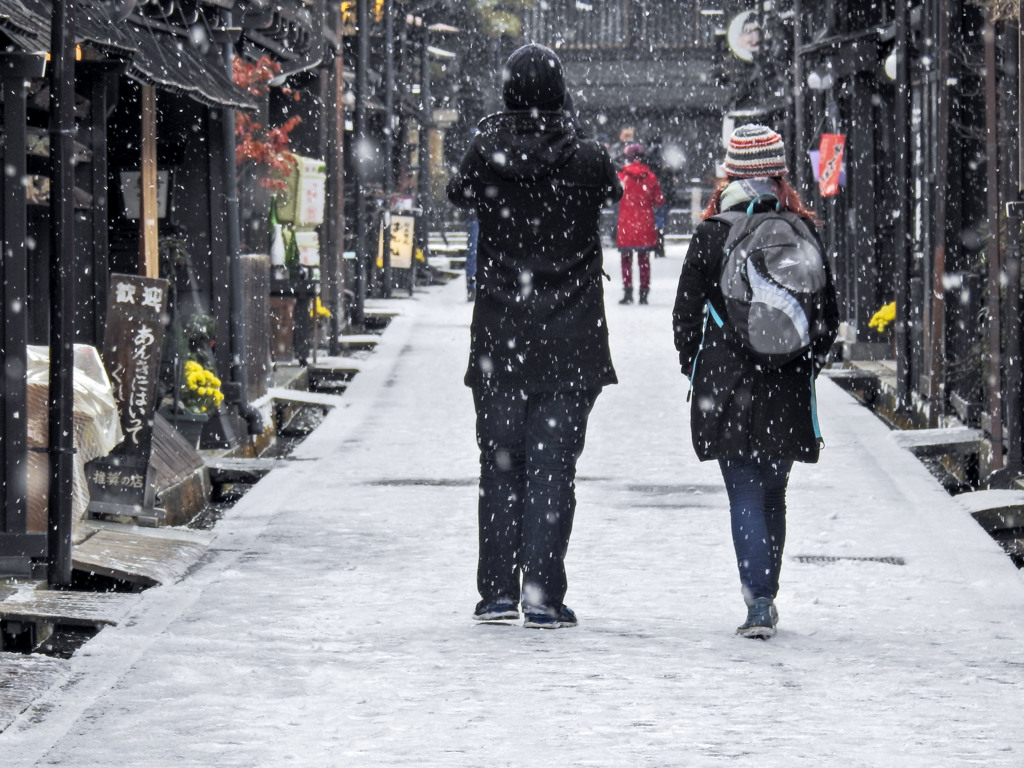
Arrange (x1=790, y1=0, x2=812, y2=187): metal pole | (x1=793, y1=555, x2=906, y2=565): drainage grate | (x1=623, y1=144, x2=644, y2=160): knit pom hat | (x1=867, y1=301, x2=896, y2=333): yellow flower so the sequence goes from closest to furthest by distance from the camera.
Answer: (x1=793, y1=555, x2=906, y2=565): drainage grate → (x1=867, y1=301, x2=896, y2=333): yellow flower → (x1=790, y1=0, x2=812, y2=187): metal pole → (x1=623, y1=144, x2=644, y2=160): knit pom hat

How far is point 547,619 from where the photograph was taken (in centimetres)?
700

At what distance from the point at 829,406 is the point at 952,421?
68.3 inches

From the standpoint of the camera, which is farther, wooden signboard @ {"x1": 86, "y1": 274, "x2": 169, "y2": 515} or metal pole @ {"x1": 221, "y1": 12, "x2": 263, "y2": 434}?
metal pole @ {"x1": 221, "y1": 12, "x2": 263, "y2": 434}

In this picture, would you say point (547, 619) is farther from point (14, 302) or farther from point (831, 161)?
point (831, 161)

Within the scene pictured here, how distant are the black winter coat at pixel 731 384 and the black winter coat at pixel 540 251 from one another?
0.33 m

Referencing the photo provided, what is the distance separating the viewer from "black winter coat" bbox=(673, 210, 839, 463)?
6844 mm

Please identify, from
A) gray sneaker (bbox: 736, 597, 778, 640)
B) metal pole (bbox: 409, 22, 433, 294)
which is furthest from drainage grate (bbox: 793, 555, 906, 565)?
metal pole (bbox: 409, 22, 433, 294)

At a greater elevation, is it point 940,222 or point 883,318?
point 940,222

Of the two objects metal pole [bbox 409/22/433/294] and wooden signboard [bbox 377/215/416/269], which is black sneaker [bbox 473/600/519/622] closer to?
wooden signboard [bbox 377/215/416/269]

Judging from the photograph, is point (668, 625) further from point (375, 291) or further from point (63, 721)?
point (375, 291)

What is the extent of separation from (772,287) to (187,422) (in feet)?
20.2

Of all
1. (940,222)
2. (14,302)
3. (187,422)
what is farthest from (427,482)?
(940,222)

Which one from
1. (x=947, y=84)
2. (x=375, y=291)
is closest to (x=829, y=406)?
(x=947, y=84)

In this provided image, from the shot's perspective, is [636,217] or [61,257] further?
[636,217]
